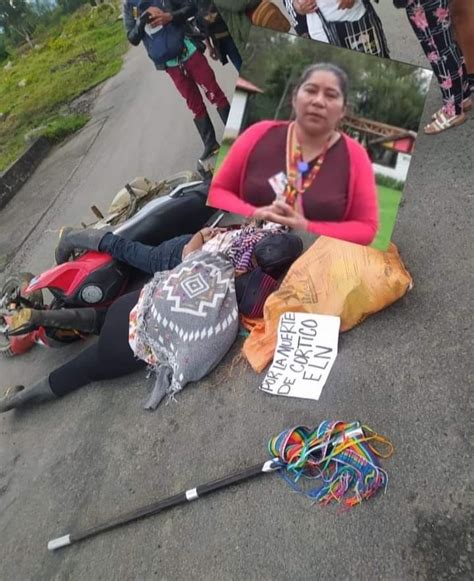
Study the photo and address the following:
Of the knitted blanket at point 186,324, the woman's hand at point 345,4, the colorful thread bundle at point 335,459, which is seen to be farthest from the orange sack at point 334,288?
the woman's hand at point 345,4

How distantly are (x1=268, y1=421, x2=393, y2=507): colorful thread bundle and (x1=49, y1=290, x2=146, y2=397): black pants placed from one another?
968 millimetres

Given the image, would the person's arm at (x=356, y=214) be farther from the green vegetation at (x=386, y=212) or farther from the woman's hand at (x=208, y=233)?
the woman's hand at (x=208, y=233)

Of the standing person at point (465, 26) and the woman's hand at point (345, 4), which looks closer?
the woman's hand at point (345, 4)

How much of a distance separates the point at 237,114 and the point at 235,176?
0.18 meters

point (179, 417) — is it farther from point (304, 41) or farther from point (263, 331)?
point (304, 41)

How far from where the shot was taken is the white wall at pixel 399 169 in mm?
1395

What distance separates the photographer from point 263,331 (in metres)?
2.32

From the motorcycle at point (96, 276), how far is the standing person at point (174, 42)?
922 millimetres

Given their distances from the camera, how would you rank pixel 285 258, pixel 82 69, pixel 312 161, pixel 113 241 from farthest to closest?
pixel 82 69, pixel 113 241, pixel 285 258, pixel 312 161

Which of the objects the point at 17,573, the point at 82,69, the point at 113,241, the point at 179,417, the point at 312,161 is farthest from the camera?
the point at 82,69

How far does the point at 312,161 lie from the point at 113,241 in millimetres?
1823

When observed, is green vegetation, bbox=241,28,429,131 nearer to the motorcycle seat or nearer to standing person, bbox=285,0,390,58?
standing person, bbox=285,0,390,58

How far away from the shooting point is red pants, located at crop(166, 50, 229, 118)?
12.5 ft

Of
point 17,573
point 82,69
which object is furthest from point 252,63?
point 82,69
